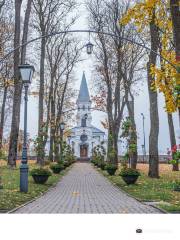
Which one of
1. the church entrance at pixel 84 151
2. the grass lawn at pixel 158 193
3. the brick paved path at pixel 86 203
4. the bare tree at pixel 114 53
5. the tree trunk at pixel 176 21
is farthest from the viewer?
the church entrance at pixel 84 151

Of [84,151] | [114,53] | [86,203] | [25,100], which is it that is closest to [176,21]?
[25,100]

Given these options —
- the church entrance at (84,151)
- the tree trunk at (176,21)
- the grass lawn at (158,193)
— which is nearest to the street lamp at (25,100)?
the grass lawn at (158,193)

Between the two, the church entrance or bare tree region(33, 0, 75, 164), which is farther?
the church entrance

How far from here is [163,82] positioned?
10.7 m

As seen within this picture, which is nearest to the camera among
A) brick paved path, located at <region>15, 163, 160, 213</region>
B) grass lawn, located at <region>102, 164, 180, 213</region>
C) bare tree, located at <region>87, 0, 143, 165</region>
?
brick paved path, located at <region>15, 163, 160, 213</region>

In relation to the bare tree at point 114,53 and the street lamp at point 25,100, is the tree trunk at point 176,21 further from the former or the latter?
the bare tree at point 114,53

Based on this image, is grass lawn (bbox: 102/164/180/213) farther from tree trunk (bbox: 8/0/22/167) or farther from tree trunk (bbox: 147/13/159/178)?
tree trunk (bbox: 8/0/22/167)

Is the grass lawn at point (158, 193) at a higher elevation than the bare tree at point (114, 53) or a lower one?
lower

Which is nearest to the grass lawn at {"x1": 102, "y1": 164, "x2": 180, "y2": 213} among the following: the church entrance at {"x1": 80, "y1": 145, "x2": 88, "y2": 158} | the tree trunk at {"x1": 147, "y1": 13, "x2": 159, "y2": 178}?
the tree trunk at {"x1": 147, "y1": 13, "x2": 159, "y2": 178}

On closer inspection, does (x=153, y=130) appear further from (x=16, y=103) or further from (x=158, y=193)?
(x=158, y=193)

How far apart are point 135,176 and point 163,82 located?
4.76 metres
